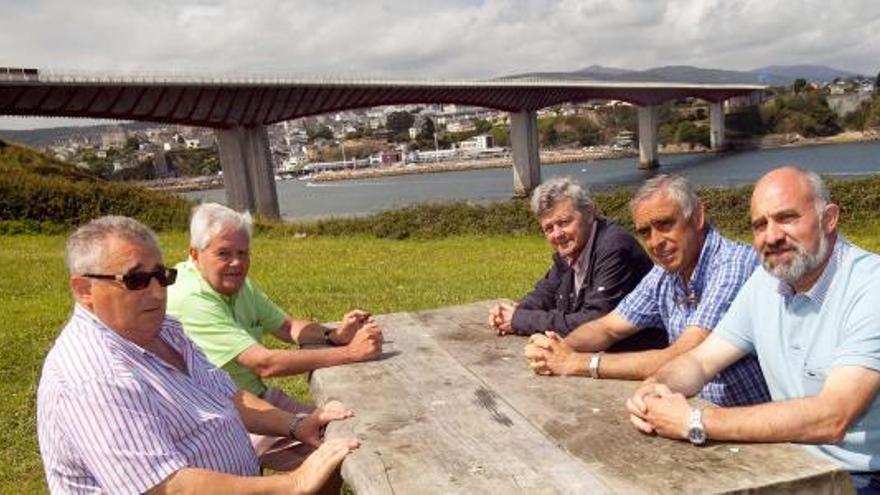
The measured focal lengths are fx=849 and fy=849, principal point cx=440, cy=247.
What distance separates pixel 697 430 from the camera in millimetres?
2223

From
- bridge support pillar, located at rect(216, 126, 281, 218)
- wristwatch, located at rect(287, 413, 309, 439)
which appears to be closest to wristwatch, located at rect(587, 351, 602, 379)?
wristwatch, located at rect(287, 413, 309, 439)

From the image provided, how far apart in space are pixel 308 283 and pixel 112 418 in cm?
841

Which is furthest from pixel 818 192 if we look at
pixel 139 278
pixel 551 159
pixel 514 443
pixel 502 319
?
pixel 551 159

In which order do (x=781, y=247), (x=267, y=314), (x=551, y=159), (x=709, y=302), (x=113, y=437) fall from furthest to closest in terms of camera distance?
1. (x=551, y=159)
2. (x=267, y=314)
3. (x=709, y=302)
4. (x=781, y=247)
5. (x=113, y=437)

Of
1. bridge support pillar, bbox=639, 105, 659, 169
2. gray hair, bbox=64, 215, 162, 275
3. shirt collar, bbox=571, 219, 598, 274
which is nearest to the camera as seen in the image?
gray hair, bbox=64, 215, 162, 275

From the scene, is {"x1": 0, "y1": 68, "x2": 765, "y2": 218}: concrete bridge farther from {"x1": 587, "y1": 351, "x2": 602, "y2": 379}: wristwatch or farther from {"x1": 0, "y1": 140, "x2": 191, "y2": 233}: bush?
{"x1": 587, "y1": 351, "x2": 602, "y2": 379}: wristwatch

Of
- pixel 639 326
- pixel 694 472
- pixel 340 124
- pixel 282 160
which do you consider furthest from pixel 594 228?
pixel 340 124

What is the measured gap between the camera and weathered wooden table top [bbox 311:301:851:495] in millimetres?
1983

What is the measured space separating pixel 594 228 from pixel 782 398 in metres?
1.47

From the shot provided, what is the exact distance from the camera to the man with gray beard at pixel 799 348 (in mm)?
2217

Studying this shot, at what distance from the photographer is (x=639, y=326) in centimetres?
348

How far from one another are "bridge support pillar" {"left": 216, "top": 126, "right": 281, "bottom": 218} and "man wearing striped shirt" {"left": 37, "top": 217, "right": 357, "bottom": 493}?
36356 mm

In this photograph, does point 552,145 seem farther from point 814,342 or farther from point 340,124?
point 814,342

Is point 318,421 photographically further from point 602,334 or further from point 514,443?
point 602,334
